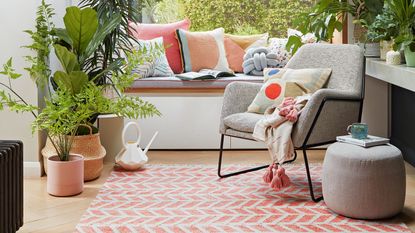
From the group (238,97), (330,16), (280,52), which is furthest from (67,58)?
(280,52)

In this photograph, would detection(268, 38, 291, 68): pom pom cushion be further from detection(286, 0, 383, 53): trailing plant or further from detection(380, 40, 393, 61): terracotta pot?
detection(380, 40, 393, 61): terracotta pot

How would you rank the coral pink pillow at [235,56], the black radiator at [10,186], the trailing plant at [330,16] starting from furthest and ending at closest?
1. the coral pink pillow at [235,56]
2. the trailing plant at [330,16]
3. the black radiator at [10,186]

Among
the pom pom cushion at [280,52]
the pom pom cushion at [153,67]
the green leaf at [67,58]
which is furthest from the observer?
the pom pom cushion at [280,52]

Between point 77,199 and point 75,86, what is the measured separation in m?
0.70

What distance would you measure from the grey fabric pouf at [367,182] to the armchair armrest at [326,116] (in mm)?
357

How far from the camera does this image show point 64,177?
3984 millimetres

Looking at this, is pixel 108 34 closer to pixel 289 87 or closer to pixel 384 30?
pixel 289 87

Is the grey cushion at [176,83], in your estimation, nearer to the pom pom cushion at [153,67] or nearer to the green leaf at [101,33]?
the pom pom cushion at [153,67]

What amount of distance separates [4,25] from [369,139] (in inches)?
95.9

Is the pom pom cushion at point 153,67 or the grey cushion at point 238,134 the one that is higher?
the pom pom cushion at point 153,67

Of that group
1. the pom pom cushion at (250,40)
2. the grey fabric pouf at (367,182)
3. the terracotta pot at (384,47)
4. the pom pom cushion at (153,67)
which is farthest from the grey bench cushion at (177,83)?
the grey fabric pouf at (367,182)

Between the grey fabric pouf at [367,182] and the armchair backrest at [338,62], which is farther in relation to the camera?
the armchair backrest at [338,62]

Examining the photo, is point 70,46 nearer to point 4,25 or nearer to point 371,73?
point 4,25

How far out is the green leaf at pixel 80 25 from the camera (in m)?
4.12
